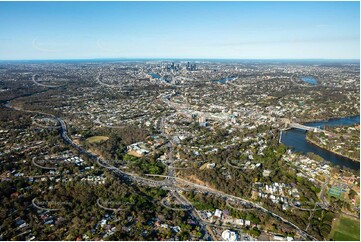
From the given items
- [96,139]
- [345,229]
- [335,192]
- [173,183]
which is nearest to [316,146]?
[335,192]

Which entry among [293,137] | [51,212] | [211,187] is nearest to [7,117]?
[51,212]

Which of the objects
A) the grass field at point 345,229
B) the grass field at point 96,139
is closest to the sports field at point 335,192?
the grass field at point 345,229

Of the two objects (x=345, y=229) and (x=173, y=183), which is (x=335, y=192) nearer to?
(x=345, y=229)

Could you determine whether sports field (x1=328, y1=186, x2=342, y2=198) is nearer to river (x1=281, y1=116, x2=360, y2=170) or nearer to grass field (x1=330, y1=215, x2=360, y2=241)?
grass field (x1=330, y1=215, x2=360, y2=241)

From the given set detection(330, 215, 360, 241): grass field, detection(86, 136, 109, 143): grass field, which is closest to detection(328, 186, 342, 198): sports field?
detection(330, 215, 360, 241): grass field

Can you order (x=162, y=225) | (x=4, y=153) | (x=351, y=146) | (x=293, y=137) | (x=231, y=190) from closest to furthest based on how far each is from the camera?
(x=162, y=225), (x=231, y=190), (x=4, y=153), (x=351, y=146), (x=293, y=137)

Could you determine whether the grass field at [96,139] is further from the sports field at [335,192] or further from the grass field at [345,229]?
the grass field at [345,229]

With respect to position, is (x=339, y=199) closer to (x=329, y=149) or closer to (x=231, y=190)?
(x=231, y=190)

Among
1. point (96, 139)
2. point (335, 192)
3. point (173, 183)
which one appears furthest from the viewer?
point (96, 139)
